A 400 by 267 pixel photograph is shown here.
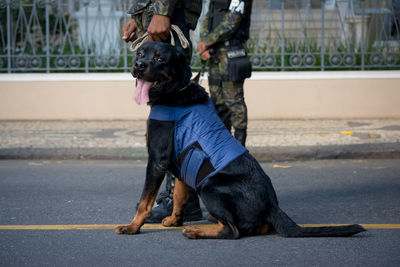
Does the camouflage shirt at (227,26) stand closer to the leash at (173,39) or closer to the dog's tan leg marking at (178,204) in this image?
the leash at (173,39)

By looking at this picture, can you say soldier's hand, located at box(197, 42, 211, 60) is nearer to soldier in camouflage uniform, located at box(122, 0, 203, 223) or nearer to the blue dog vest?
soldier in camouflage uniform, located at box(122, 0, 203, 223)

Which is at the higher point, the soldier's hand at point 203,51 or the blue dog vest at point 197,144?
the soldier's hand at point 203,51

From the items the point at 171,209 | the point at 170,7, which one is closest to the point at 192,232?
the point at 171,209

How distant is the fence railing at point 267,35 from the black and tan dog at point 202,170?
6.85 m

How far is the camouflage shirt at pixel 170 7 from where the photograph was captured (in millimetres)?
4484

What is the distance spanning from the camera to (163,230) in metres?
4.45

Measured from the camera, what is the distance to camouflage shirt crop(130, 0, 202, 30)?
177 inches

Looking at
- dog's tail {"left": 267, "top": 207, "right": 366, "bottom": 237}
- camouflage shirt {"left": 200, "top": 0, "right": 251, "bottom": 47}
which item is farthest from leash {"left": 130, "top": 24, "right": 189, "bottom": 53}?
camouflage shirt {"left": 200, "top": 0, "right": 251, "bottom": 47}

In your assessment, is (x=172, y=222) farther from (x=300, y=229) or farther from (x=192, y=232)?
(x=300, y=229)

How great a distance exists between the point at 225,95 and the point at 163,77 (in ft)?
8.78

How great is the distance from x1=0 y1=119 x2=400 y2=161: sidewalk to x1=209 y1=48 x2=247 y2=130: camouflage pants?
1291 mm

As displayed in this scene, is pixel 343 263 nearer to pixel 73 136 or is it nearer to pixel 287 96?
pixel 73 136

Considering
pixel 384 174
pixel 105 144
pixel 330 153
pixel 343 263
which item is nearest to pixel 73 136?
pixel 105 144

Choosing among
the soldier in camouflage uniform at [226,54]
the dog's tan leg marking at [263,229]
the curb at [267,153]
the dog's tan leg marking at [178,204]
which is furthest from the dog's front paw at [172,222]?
the curb at [267,153]
